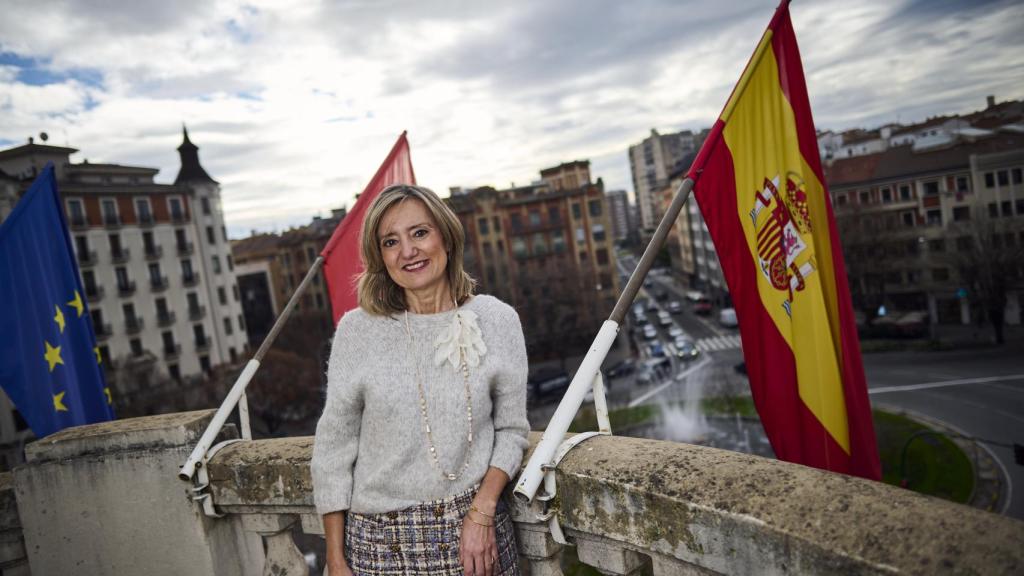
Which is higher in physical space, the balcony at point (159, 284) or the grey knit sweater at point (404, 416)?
the balcony at point (159, 284)

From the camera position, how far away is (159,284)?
137 feet

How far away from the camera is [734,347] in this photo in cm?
4416

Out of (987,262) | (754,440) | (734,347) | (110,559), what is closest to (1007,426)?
(754,440)

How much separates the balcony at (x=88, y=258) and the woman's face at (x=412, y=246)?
4400 cm

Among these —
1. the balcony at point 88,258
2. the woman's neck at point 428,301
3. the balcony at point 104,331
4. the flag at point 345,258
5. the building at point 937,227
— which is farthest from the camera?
the balcony at point 104,331

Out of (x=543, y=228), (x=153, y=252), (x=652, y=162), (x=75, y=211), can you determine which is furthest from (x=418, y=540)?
(x=652, y=162)

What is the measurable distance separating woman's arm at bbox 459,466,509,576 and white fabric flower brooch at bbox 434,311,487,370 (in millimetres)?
446

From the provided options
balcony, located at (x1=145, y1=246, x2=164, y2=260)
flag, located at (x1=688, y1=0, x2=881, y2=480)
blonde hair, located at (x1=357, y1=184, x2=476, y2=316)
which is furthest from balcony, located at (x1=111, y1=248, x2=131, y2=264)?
flag, located at (x1=688, y1=0, x2=881, y2=480)

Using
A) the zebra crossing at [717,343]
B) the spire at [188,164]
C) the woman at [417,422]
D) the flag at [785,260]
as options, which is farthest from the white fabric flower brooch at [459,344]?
the spire at [188,164]

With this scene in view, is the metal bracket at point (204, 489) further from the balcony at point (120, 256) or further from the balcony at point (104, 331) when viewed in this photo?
the balcony at point (120, 256)

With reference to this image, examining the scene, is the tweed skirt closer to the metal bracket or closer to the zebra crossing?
the metal bracket

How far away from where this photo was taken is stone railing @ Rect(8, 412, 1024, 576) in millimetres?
1598

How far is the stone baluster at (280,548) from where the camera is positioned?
3176 mm

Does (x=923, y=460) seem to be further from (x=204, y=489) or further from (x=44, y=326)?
(x=44, y=326)
